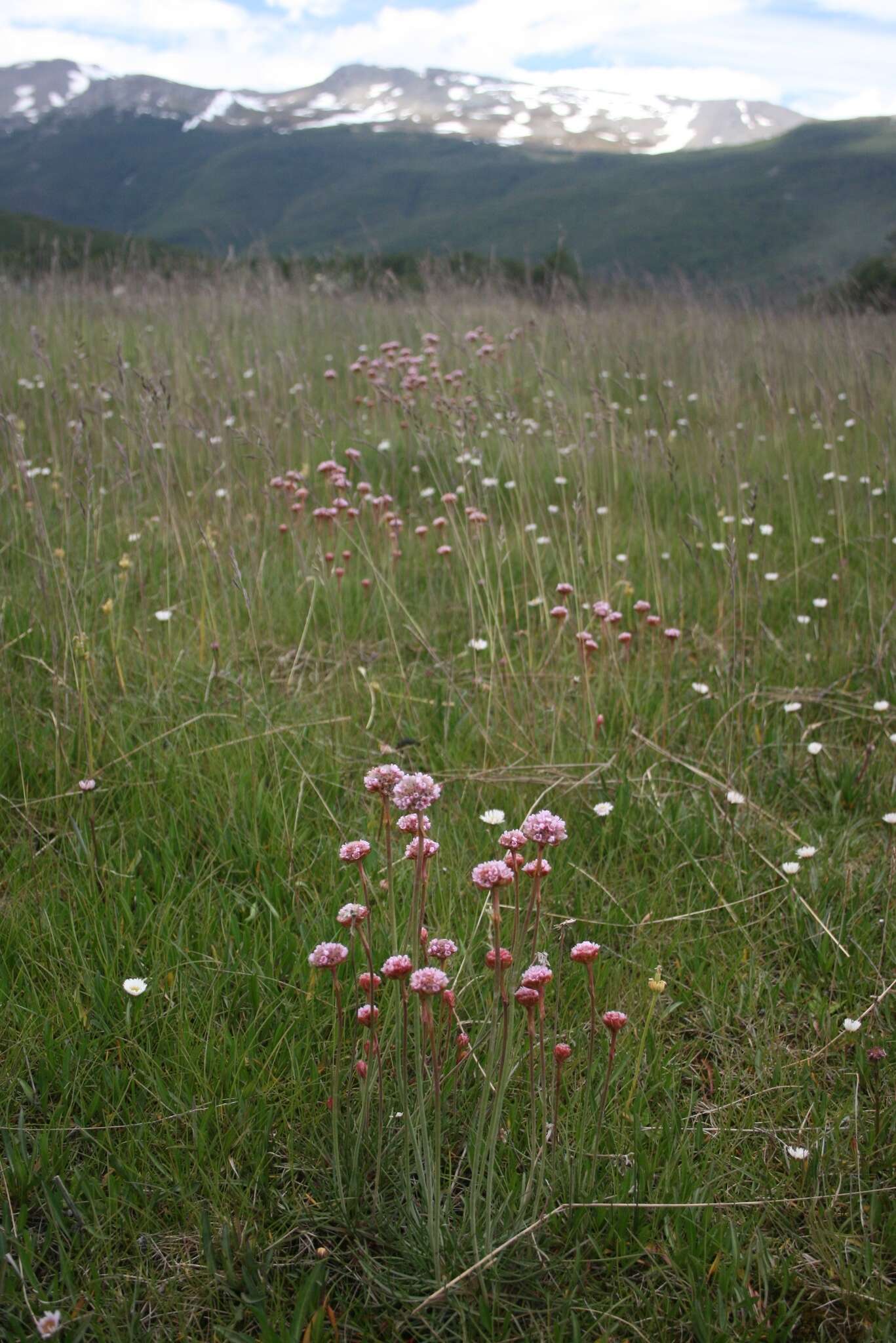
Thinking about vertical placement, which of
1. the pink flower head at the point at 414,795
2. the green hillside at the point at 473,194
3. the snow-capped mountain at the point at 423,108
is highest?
the snow-capped mountain at the point at 423,108

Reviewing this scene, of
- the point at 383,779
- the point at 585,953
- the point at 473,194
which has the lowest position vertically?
the point at 585,953

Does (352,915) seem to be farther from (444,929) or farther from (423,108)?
(423,108)

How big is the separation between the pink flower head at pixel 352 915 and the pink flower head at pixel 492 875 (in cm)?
20

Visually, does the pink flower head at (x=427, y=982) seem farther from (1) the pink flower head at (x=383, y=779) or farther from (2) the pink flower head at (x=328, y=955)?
(1) the pink flower head at (x=383, y=779)

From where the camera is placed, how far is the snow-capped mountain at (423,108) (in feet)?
399

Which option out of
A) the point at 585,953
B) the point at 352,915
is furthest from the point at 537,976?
the point at 352,915

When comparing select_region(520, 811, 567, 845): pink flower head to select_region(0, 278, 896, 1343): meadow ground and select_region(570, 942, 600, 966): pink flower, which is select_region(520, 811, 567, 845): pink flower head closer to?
select_region(0, 278, 896, 1343): meadow ground

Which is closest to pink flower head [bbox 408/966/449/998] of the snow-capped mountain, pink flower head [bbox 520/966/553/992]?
pink flower head [bbox 520/966/553/992]

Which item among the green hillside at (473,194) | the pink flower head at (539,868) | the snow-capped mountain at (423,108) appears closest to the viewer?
the pink flower head at (539,868)

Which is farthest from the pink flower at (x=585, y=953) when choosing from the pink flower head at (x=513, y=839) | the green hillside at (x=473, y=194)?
the green hillside at (x=473, y=194)

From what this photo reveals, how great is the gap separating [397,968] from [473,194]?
9017 cm

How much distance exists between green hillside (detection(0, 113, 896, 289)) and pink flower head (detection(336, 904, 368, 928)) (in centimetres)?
1441

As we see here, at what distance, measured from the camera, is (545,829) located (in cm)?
135

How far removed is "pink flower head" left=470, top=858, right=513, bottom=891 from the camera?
51.8 inches
